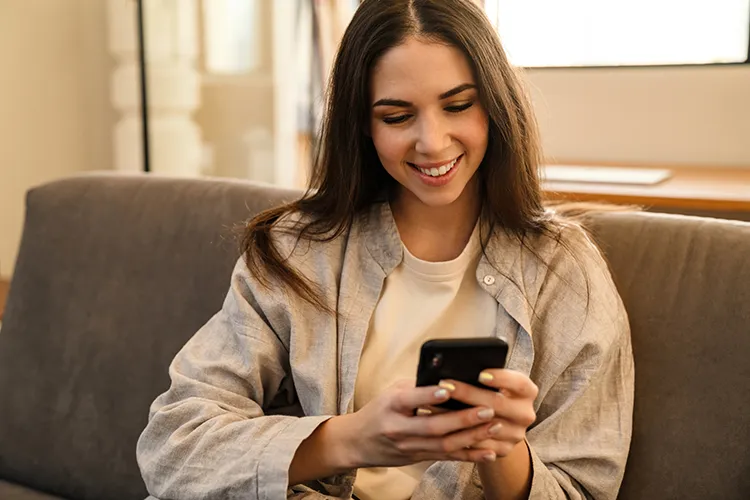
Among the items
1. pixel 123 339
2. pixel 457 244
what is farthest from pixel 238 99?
pixel 457 244

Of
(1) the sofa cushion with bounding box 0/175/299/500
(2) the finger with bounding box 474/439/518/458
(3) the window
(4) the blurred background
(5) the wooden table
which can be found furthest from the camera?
(4) the blurred background

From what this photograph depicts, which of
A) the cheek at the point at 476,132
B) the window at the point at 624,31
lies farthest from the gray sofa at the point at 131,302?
the window at the point at 624,31

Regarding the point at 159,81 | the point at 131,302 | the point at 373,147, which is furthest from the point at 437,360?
the point at 159,81

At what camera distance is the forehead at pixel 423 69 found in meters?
1.16

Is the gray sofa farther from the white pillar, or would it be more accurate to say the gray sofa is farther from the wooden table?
the white pillar

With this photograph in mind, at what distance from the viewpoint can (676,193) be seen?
70.2 inches

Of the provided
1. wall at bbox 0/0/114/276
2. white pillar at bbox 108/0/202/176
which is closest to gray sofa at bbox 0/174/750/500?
white pillar at bbox 108/0/202/176

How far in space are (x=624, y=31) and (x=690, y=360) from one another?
48.4 inches

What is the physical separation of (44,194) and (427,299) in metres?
0.82

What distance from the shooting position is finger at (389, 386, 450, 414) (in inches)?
37.2

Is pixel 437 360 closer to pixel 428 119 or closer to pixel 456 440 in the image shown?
pixel 456 440

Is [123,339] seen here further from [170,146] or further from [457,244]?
[170,146]

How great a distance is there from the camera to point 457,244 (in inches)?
51.7

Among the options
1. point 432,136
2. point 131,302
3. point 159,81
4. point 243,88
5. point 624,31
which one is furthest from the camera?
point 243,88
